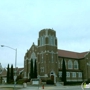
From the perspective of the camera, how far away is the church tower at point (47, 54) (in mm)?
61094

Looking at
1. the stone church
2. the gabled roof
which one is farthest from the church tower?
the gabled roof

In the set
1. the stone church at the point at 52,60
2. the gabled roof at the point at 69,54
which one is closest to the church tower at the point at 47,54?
the stone church at the point at 52,60

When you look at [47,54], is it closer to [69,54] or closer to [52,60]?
[52,60]

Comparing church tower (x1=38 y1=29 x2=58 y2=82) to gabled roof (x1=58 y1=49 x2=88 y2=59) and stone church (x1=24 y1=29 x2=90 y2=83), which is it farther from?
gabled roof (x1=58 y1=49 x2=88 y2=59)

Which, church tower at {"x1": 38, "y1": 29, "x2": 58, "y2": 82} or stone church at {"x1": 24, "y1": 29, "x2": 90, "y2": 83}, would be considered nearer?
church tower at {"x1": 38, "y1": 29, "x2": 58, "y2": 82}

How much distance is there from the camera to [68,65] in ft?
236

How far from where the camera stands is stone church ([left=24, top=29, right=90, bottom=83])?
61.5 metres

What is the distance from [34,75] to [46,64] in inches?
205

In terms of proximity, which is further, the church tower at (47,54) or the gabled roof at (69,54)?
the gabled roof at (69,54)

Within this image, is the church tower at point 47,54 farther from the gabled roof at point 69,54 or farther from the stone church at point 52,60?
the gabled roof at point 69,54

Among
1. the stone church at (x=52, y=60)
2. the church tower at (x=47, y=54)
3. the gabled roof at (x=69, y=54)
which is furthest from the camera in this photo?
the gabled roof at (x=69, y=54)

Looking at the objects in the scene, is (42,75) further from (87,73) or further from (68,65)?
(87,73)

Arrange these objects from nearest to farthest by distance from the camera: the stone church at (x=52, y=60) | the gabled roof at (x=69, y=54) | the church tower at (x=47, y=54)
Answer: the church tower at (x=47, y=54) < the stone church at (x=52, y=60) < the gabled roof at (x=69, y=54)

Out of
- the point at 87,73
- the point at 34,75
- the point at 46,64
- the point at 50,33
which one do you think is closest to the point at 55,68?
the point at 46,64
